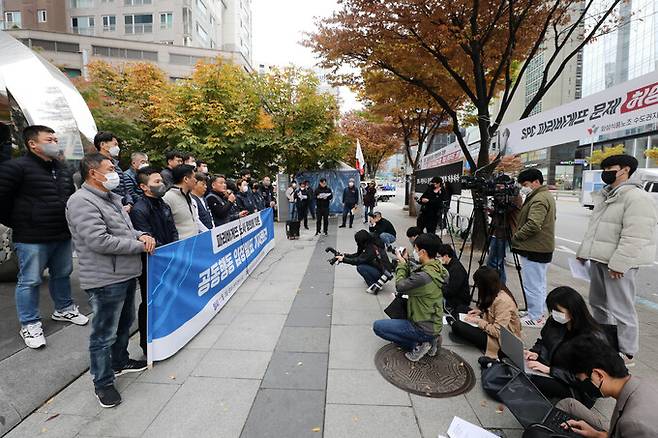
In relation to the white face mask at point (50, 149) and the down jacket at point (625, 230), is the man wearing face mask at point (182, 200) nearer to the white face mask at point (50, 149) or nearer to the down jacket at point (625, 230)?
the white face mask at point (50, 149)

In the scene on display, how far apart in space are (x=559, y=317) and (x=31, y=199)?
4733 mm

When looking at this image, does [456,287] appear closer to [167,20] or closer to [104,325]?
[104,325]

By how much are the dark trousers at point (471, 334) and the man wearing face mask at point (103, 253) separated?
312 cm

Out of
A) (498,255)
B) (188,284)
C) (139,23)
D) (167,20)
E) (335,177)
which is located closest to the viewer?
(188,284)

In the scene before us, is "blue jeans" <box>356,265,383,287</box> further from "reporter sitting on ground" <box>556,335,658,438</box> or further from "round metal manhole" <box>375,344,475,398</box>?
"reporter sitting on ground" <box>556,335,658,438</box>

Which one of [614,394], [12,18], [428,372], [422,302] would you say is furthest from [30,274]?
[12,18]

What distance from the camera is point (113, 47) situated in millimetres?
33750

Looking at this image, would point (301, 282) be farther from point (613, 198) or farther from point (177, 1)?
point (177, 1)

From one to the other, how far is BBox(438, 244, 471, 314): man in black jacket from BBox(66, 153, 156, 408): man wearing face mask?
3.17 metres

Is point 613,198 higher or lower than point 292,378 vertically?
higher

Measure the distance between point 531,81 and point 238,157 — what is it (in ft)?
146

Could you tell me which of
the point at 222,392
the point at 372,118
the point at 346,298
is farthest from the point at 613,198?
the point at 372,118

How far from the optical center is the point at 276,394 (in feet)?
9.00

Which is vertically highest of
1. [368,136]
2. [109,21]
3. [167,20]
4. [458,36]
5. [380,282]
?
[167,20]
